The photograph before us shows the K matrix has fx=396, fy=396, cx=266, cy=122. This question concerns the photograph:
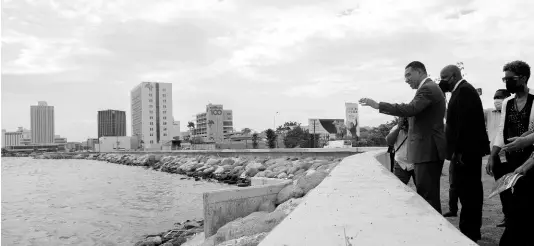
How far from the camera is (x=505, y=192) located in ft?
8.78

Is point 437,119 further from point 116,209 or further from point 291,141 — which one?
point 291,141

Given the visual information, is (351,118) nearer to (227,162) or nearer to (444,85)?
(227,162)

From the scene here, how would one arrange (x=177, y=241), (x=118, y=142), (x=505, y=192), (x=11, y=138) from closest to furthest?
(x=505, y=192) → (x=177, y=241) → (x=118, y=142) → (x=11, y=138)

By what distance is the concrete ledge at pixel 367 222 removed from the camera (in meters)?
1.50

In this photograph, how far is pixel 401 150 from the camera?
163 inches

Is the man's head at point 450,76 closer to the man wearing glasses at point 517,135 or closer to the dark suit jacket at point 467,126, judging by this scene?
the dark suit jacket at point 467,126

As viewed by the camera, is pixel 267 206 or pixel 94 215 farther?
pixel 94 215

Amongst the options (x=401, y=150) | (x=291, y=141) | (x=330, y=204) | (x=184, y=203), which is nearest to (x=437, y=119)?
(x=401, y=150)

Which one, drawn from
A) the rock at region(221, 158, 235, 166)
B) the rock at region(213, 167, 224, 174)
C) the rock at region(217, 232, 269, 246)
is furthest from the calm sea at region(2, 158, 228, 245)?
the rock at region(221, 158, 235, 166)

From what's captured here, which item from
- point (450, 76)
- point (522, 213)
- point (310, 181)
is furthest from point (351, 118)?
point (522, 213)

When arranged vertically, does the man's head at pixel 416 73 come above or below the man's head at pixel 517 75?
above

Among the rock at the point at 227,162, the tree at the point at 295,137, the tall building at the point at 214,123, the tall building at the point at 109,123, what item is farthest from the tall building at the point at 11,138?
the rock at the point at 227,162

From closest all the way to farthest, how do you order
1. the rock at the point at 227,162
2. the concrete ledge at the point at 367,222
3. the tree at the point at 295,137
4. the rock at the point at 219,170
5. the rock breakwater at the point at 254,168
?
the concrete ledge at the point at 367,222, the rock breakwater at the point at 254,168, the rock at the point at 219,170, the rock at the point at 227,162, the tree at the point at 295,137

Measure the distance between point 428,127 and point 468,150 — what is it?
13.4 inches
